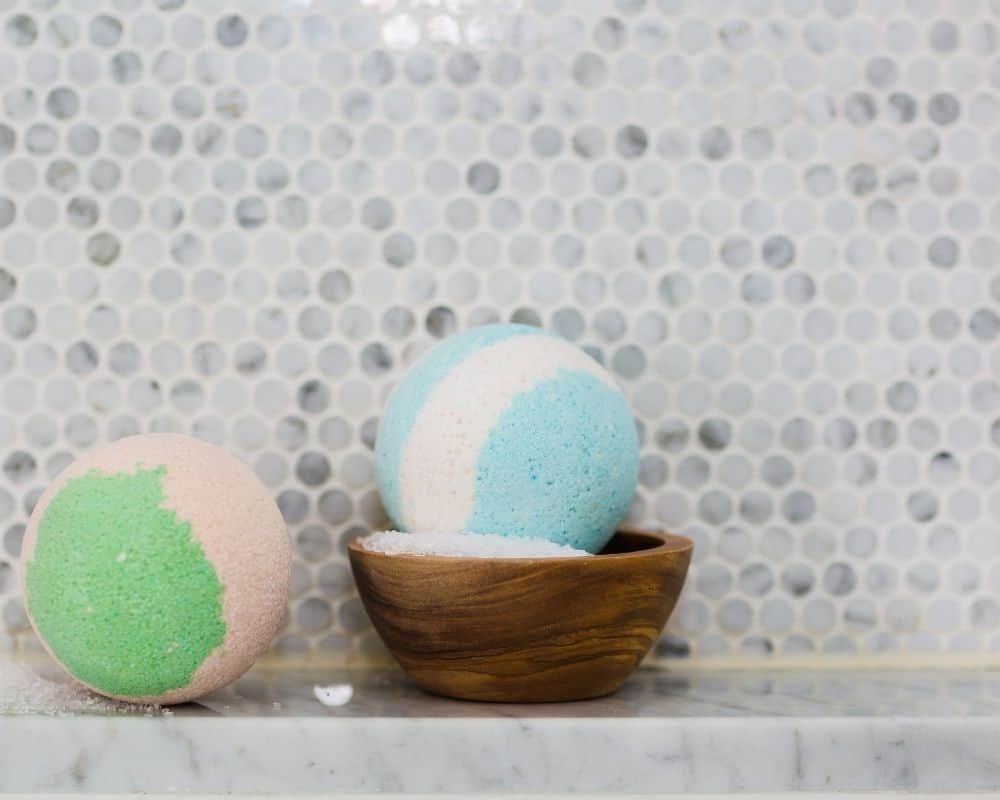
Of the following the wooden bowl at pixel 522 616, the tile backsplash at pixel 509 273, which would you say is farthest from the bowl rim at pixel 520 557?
the tile backsplash at pixel 509 273

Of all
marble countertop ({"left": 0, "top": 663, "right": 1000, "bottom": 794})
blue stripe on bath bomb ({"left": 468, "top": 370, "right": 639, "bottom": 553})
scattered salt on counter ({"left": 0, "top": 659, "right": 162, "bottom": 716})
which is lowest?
marble countertop ({"left": 0, "top": 663, "right": 1000, "bottom": 794})

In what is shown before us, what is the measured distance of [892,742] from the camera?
60 cm

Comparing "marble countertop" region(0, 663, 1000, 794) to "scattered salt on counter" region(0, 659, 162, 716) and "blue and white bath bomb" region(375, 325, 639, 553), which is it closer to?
"scattered salt on counter" region(0, 659, 162, 716)

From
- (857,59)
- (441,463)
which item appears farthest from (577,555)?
(857,59)

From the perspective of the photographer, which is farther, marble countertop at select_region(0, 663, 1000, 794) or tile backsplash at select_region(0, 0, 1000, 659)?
tile backsplash at select_region(0, 0, 1000, 659)

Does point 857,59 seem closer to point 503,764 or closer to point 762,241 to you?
point 762,241

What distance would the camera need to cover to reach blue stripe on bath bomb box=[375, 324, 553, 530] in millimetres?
668

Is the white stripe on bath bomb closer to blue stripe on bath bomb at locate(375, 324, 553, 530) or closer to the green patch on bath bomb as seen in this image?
blue stripe on bath bomb at locate(375, 324, 553, 530)

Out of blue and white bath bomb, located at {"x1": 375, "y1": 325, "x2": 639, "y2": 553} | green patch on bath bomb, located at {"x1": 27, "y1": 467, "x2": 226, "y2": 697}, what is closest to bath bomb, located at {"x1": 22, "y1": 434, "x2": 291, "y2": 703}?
green patch on bath bomb, located at {"x1": 27, "y1": 467, "x2": 226, "y2": 697}

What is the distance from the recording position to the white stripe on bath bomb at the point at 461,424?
0.64 m

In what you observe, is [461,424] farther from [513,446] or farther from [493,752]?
[493,752]

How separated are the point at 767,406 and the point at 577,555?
0.27 m

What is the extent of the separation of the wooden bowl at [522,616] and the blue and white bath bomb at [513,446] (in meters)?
0.04

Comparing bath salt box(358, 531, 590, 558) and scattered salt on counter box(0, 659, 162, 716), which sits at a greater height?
bath salt box(358, 531, 590, 558)
